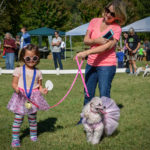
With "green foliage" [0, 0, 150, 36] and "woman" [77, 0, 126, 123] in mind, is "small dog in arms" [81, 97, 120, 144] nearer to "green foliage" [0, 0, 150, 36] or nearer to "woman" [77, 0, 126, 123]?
"woman" [77, 0, 126, 123]

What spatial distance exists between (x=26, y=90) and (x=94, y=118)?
3.60 ft

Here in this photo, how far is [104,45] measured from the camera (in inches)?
160

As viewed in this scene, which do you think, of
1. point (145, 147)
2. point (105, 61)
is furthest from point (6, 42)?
point (145, 147)

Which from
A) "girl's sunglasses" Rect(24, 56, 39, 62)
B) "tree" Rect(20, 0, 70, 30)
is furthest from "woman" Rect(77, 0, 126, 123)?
"tree" Rect(20, 0, 70, 30)

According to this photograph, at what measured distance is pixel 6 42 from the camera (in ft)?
43.4

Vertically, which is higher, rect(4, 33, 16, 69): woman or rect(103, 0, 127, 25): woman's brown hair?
rect(103, 0, 127, 25): woman's brown hair

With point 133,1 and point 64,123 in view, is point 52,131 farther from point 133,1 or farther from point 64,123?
point 133,1

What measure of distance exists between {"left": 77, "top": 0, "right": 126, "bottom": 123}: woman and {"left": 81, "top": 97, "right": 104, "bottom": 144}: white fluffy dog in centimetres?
73

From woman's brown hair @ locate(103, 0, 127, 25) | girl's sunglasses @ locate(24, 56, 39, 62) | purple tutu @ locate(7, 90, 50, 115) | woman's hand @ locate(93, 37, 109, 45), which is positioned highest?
woman's brown hair @ locate(103, 0, 127, 25)

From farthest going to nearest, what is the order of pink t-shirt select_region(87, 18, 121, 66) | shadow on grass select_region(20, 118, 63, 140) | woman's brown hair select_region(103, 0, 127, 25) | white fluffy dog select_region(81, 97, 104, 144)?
shadow on grass select_region(20, 118, 63, 140) < pink t-shirt select_region(87, 18, 121, 66) < woman's brown hair select_region(103, 0, 127, 25) < white fluffy dog select_region(81, 97, 104, 144)

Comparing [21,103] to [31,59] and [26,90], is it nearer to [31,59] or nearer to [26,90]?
[26,90]

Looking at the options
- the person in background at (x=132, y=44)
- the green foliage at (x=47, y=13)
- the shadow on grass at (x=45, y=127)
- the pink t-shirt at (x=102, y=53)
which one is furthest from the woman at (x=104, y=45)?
the green foliage at (x=47, y=13)

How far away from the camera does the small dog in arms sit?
3.81 meters

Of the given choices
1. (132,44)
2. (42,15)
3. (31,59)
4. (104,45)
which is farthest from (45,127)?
(42,15)
